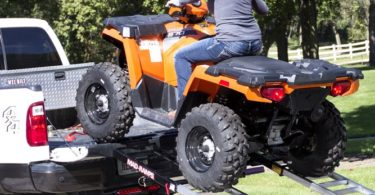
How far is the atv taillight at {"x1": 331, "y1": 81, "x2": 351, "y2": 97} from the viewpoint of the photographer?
508cm

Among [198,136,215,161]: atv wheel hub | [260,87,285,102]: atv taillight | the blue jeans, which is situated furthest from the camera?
the blue jeans

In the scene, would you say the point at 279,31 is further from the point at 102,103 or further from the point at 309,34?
Answer: the point at 102,103

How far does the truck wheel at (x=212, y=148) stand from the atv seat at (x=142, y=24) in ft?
3.28

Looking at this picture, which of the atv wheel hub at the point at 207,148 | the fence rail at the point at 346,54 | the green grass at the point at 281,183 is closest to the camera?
the atv wheel hub at the point at 207,148

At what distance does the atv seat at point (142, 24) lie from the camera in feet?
18.9

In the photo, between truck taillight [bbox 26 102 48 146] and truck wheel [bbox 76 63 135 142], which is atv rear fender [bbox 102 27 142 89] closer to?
truck wheel [bbox 76 63 135 142]

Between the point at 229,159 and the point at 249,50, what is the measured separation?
0.99 m

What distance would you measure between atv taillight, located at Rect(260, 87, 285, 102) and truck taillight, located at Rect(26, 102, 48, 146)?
6.50 feet

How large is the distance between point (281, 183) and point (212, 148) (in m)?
3.69

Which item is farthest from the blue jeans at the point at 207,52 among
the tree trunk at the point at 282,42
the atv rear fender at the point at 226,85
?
the tree trunk at the point at 282,42

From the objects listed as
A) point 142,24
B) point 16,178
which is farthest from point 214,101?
point 16,178

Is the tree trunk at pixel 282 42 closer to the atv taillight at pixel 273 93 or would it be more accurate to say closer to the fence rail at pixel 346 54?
the fence rail at pixel 346 54

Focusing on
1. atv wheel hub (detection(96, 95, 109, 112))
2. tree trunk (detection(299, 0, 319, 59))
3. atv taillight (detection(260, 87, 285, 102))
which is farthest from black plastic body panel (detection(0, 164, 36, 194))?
tree trunk (detection(299, 0, 319, 59))

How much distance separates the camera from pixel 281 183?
8500 millimetres
